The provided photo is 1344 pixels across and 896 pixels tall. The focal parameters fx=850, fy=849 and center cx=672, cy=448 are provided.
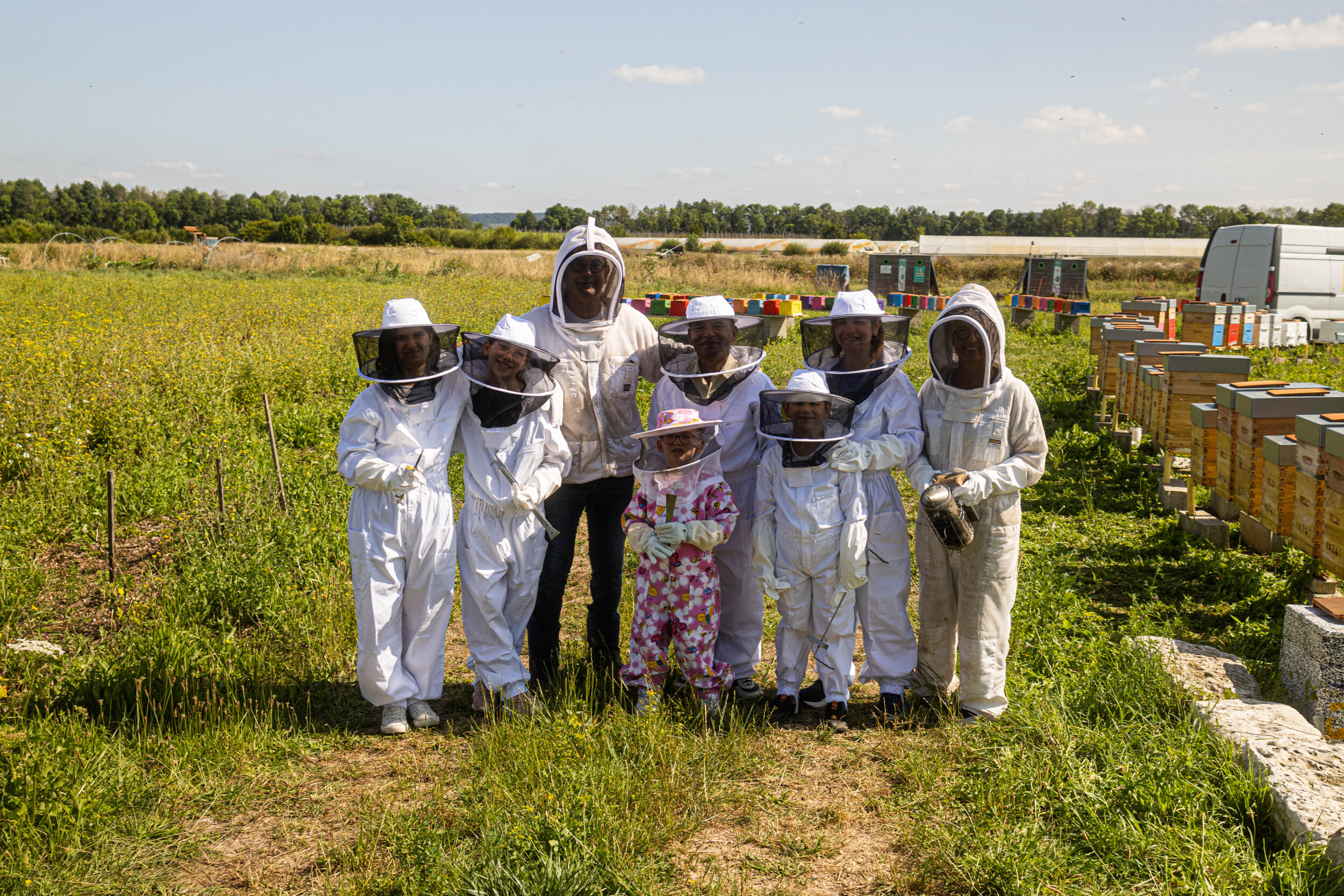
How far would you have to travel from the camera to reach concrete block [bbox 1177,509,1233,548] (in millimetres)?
6121

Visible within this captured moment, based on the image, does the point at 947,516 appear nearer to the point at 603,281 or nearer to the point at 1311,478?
the point at 603,281

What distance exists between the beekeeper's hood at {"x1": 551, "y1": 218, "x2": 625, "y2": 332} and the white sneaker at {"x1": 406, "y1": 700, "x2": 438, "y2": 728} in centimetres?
190

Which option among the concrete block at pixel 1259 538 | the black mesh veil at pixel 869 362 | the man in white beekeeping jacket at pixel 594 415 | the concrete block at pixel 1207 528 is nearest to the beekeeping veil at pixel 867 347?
the black mesh veil at pixel 869 362

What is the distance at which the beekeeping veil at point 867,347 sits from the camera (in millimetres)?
3820

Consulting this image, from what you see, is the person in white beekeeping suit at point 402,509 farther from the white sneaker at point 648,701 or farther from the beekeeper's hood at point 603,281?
the white sneaker at point 648,701

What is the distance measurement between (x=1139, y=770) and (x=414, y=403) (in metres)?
3.35

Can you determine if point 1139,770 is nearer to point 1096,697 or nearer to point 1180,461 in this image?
point 1096,697

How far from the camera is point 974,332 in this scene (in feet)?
11.8

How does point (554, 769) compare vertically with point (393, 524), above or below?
below

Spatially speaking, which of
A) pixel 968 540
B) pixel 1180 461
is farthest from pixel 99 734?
pixel 1180 461

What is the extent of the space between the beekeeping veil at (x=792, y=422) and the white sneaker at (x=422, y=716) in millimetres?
2014

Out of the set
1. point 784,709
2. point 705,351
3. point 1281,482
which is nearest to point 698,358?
point 705,351

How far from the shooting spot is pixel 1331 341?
46.2ft

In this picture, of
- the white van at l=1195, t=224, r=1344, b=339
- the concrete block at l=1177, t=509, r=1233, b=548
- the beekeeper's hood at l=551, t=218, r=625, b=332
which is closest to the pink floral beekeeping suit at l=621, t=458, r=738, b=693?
the beekeeper's hood at l=551, t=218, r=625, b=332
